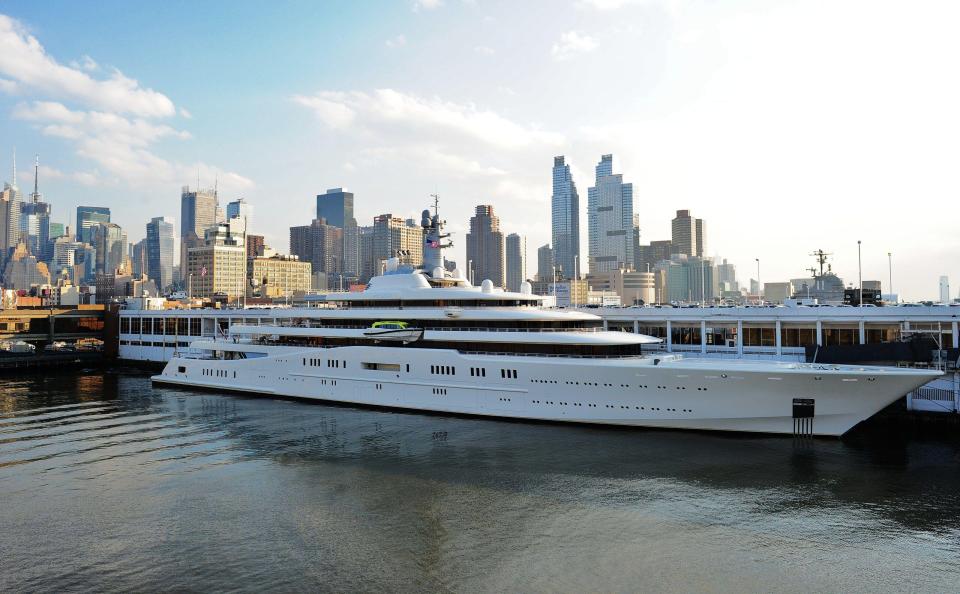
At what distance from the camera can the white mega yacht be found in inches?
890

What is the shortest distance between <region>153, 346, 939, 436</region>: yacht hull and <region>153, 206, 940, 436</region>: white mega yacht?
0.05m

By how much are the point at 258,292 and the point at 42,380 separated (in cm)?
11685

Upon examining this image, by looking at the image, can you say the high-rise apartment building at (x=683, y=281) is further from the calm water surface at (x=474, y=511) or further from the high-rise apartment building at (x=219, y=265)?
the calm water surface at (x=474, y=511)

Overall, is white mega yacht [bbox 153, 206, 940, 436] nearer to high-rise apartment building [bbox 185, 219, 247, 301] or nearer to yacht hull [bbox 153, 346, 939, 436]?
yacht hull [bbox 153, 346, 939, 436]

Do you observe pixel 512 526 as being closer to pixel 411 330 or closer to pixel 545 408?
pixel 545 408

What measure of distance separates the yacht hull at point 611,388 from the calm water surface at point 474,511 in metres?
0.92

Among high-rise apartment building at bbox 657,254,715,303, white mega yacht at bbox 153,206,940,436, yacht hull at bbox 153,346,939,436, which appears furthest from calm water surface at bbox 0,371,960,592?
high-rise apartment building at bbox 657,254,715,303

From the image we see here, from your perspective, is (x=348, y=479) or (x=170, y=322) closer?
(x=348, y=479)

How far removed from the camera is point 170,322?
192 ft

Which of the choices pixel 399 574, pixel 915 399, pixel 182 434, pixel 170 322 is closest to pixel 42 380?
pixel 170 322

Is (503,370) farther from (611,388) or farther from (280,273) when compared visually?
(280,273)

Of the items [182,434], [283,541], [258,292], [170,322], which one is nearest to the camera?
[283,541]

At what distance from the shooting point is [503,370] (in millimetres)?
27297

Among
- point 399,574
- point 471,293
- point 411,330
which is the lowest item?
point 399,574
